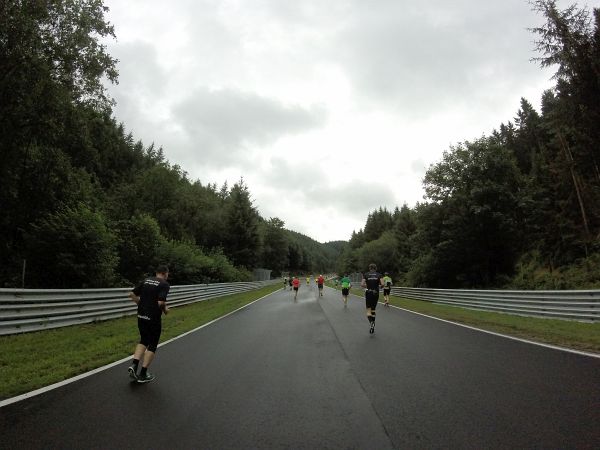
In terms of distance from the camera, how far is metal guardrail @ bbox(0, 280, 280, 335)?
10.5 m

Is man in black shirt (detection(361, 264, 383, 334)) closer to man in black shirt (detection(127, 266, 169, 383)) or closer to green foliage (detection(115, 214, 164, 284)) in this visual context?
man in black shirt (detection(127, 266, 169, 383))

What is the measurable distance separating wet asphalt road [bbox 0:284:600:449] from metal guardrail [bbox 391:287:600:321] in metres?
5.48

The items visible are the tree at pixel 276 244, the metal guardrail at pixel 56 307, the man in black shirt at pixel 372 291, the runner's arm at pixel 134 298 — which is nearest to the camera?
the runner's arm at pixel 134 298

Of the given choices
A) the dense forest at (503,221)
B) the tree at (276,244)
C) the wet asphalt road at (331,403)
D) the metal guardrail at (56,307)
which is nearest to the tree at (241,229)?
the dense forest at (503,221)

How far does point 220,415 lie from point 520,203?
110ft

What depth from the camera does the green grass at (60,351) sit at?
21.9 ft

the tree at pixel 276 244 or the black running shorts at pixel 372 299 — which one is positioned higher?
the tree at pixel 276 244

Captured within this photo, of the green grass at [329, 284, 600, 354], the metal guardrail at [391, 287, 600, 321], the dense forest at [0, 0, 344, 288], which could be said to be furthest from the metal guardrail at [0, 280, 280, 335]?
the metal guardrail at [391, 287, 600, 321]

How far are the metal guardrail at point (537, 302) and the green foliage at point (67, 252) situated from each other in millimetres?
16007

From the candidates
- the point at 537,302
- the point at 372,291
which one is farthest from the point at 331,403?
the point at 537,302

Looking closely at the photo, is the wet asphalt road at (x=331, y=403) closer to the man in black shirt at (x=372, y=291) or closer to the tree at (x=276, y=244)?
the man in black shirt at (x=372, y=291)

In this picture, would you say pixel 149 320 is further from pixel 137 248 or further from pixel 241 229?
pixel 241 229

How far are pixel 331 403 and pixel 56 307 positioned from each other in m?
10.1

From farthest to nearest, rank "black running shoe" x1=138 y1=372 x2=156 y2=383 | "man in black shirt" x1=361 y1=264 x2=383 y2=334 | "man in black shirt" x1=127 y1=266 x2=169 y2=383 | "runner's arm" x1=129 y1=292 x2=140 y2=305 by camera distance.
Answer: "man in black shirt" x1=361 y1=264 x2=383 y2=334, "runner's arm" x1=129 y1=292 x2=140 y2=305, "man in black shirt" x1=127 y1=266 x2=169 y2=383, "black running shoe" x1=138 y1=372 x2=156 y2=383
